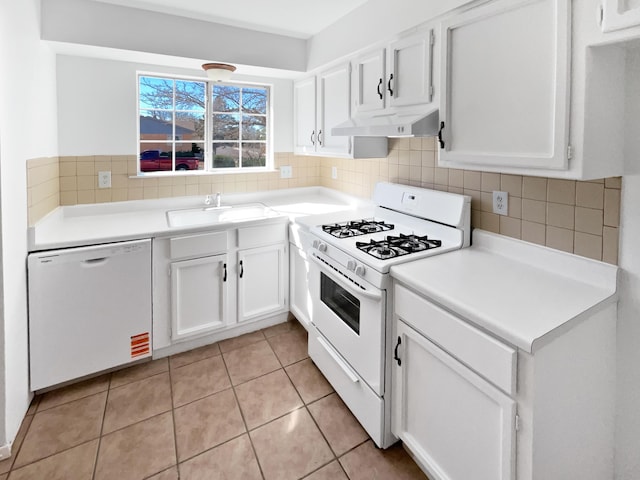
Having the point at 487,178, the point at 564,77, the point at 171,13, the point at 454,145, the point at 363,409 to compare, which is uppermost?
the point at 171,13

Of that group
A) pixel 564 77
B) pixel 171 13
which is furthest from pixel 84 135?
pixel 564 77

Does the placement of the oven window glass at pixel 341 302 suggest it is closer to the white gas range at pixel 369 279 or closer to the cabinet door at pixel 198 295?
the white gas range at pixel 369 279

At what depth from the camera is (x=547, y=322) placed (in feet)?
3.74

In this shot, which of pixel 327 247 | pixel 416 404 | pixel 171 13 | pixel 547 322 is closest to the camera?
pixel 547 322

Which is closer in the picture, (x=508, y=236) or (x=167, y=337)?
(x=508, y=236)

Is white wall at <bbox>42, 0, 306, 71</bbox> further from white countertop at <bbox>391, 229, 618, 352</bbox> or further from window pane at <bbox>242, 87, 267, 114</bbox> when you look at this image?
white countertop at <bbox>391, 229, 618, 352</bbox>

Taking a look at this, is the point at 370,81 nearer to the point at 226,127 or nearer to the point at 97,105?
the point at 226,127

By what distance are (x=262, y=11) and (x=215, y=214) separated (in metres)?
1.46

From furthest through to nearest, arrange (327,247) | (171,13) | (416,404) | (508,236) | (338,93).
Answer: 1. (338,93)
2. (171,13)
3. (327,247)
4. (508,236)
5. (416,404)

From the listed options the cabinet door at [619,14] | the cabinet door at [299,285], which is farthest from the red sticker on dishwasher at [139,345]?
the cabinet door at [619,14]

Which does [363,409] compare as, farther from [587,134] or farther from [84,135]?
[84,135]

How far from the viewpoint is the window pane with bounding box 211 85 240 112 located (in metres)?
3.05

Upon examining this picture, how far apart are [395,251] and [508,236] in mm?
543

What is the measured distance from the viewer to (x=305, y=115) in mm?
3020
